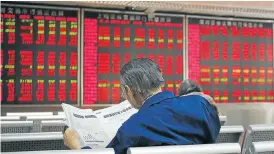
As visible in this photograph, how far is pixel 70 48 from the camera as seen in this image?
13.4ft

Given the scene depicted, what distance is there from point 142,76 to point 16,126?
784mm

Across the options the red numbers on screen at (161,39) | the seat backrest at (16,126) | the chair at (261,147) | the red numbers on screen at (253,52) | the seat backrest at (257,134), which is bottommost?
the seat backrest at (16,126)

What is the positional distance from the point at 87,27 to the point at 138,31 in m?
0.57

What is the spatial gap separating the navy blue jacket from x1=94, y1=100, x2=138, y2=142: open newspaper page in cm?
26

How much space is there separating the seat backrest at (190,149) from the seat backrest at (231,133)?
597 mm

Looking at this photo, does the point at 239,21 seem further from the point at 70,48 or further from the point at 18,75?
the point at 18,75

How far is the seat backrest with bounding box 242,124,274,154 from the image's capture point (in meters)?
1.32

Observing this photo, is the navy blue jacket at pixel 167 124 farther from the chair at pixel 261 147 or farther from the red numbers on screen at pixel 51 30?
the red numbers on screen at pixel 51 30

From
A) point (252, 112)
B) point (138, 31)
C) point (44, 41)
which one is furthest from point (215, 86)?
point (44, 41)

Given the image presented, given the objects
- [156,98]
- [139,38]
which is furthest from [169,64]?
[156,98]

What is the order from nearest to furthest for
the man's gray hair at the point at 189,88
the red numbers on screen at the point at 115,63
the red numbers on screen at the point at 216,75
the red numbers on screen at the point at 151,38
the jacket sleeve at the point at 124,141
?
the jacket sleeve at the point at 124,141
the man's gray hair at the point at 189,88
the red numbers on screen at the point at 115,63
the red numbers on screen at the point at 151,38
the red numbers on screen at the point at 216,75

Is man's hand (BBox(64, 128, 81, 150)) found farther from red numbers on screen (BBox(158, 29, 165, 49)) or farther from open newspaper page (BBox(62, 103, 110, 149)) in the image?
red numbers on screen (BBox(158, 29, 165, 49))

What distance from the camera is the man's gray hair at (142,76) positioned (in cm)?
131

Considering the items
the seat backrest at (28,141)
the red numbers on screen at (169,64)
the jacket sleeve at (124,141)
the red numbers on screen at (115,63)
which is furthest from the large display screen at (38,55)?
the jacket sleeve at (124,141)
